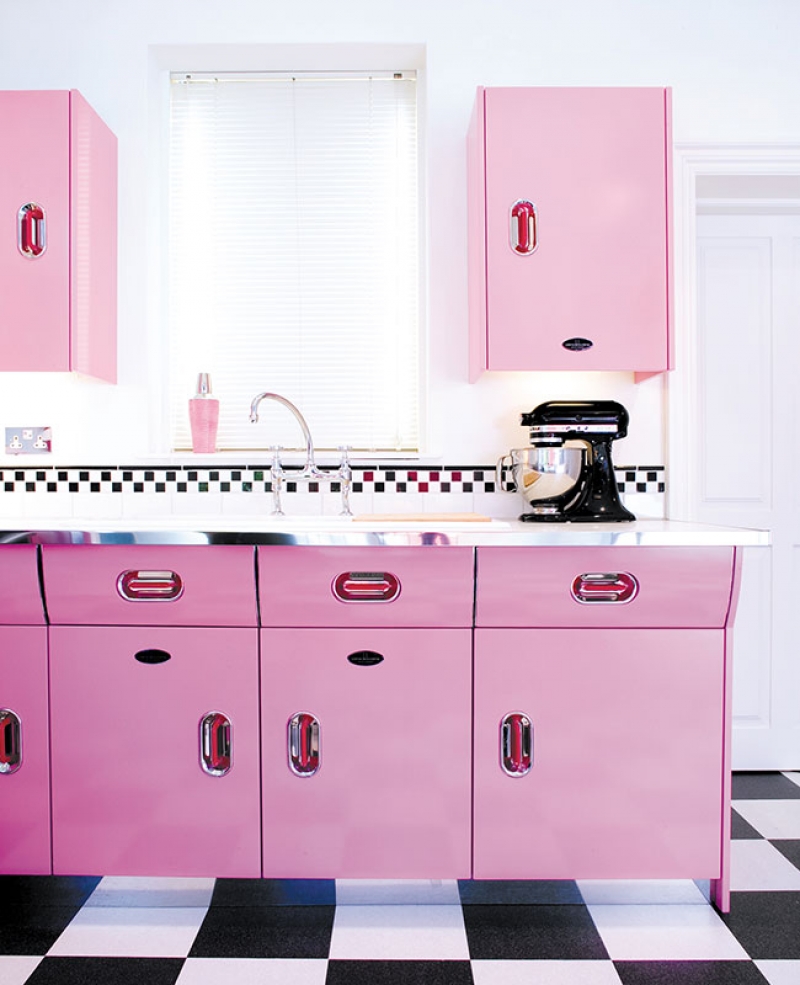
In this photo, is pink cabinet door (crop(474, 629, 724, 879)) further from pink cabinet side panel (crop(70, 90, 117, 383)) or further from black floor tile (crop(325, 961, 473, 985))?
pink cabinet side panel (crop(70, 90, 117, 383))

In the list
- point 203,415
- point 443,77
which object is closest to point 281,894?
point 203,415

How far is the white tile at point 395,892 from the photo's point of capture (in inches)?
71.7

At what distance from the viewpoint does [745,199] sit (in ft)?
8.36

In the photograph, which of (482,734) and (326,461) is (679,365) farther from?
(482,734)

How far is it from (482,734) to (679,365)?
1381 mm

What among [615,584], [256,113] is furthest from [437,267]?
[615,584]

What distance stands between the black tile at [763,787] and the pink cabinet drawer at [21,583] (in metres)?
2.21

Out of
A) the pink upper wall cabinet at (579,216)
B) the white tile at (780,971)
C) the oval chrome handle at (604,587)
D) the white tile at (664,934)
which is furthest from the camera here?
the pink upper wall cabinet at (579,216)

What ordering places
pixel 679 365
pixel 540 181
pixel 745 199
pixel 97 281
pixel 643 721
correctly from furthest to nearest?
pixel 745 199, pixel 679 365, pixel 97 281, pixel 540 181, pixel 643 721

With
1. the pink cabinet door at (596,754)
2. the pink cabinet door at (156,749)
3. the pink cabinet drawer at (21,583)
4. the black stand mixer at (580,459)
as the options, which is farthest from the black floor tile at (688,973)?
the pink cabinet drawer at (21,583)

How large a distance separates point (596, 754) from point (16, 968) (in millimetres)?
1362

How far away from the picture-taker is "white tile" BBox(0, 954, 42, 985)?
154 centimetres

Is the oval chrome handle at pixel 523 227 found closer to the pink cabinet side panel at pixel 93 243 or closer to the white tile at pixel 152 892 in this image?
the pink cabinet side panel at pixel 93 243

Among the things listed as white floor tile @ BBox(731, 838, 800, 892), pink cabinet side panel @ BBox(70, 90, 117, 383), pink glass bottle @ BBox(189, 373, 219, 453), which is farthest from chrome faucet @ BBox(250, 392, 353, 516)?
white floor tile @ BBox(731, 838, 800, 892)
